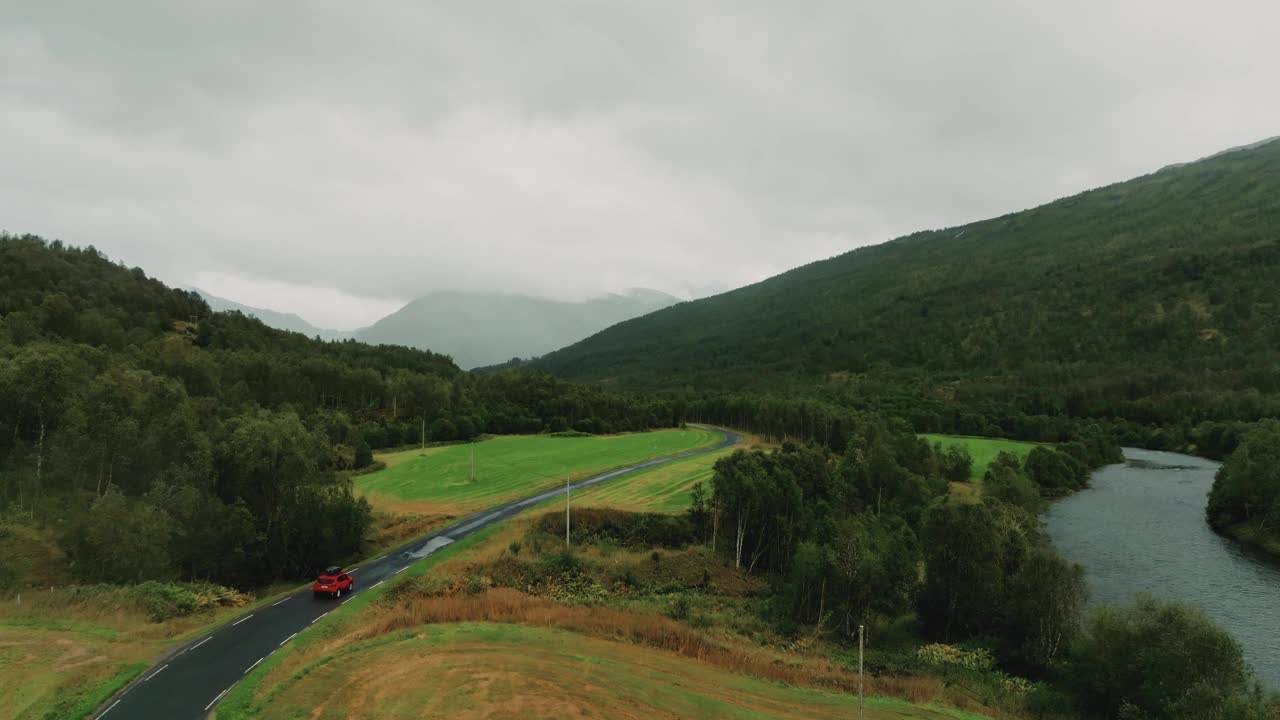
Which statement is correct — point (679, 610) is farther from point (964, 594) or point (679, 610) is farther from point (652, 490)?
point (652, 490)

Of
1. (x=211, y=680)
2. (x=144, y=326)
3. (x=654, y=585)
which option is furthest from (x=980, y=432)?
(x=144, y=326)

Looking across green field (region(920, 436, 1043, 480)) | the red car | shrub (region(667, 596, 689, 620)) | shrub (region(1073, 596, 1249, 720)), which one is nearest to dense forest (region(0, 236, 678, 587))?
the red car

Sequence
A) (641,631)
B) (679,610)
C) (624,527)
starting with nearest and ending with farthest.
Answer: (641,631) → (679,610) → (624,527)

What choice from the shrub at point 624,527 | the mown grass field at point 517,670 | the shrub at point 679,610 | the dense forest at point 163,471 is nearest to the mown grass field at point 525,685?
the mown grass field at point 517,670

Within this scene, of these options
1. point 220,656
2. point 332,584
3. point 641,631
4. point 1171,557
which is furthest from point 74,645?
point 1171,557

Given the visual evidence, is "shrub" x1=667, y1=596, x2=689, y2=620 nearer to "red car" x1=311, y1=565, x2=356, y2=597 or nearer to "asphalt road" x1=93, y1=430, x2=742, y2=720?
"asphalt road" x1=93, y1=430, x2=742, y2=720
